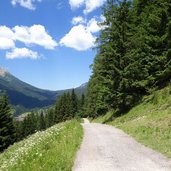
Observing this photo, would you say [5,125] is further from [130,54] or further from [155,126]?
[155,126]

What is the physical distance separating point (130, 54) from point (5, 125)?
4482cm

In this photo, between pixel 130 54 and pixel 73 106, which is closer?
pixel 130 54

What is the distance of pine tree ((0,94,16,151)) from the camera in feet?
242

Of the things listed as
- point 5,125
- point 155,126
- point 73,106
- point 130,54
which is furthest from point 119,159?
point 73,106

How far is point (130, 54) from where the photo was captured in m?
39.1

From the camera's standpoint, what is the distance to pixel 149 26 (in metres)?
40.4

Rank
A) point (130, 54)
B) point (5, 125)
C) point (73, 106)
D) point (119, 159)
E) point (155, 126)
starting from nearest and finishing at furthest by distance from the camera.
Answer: point (119, 159)
point (155, 126)
point (130, 54)
point (5, 125)
point (73, 106)

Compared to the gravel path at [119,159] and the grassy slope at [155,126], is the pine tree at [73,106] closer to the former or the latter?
the grassy slope at [155,126]

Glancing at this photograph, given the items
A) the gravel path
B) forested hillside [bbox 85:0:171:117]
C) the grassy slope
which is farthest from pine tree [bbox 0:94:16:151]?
the gravel path

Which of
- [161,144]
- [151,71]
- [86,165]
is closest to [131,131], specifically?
[161,144]

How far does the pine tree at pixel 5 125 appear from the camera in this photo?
242ft

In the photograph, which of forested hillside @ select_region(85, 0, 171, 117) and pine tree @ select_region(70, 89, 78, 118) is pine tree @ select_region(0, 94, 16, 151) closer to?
forested hillside @ select_region(85, 0, 171, 117)

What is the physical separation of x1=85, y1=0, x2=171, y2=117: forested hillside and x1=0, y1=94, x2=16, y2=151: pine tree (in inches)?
1454

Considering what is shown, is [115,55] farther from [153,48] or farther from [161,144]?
[161,144]
